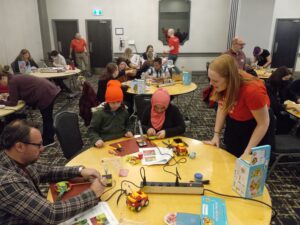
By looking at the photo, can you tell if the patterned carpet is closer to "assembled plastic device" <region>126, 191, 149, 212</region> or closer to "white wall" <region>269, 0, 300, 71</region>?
"assembled plastic device" <region>126, 191, 149, 212</region>

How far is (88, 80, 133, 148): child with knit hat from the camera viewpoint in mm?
2600

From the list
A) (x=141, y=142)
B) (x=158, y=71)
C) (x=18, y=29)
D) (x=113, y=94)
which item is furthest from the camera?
(x=18, y=29)

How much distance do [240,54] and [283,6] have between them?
578 centimetres

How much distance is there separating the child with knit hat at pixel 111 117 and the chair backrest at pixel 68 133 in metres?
0.17

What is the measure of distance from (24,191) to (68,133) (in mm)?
1250

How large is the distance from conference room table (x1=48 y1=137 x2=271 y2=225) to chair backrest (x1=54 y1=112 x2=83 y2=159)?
13.0 inches

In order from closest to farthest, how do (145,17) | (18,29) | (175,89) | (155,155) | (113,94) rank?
(155,155)
(113,94)
(175,89)
(18,29)
(145,17)

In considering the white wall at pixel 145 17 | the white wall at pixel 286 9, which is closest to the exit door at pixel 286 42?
the white wall at pixel 286 9

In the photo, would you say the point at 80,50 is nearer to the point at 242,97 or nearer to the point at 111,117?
the point at 111,117

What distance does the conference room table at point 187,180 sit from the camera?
56.0 inches

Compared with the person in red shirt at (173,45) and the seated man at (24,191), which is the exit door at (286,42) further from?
the seated man at (24,191)

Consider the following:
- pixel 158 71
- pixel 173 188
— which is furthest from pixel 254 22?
pixel 173 188

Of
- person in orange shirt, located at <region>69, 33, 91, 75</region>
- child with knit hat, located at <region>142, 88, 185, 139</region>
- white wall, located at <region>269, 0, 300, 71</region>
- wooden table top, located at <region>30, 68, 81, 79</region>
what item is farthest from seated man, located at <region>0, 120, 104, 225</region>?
white wall, located at <region>269, 0, 300, 71</region>

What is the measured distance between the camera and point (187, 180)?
1753 mm
